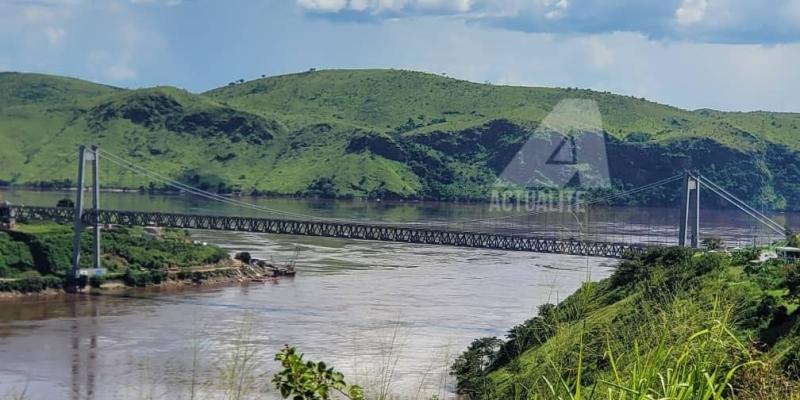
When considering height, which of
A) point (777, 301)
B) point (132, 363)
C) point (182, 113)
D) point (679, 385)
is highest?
point (182, 113)

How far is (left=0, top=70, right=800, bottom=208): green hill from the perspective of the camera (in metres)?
93.0

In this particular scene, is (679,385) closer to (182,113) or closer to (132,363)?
(132,363)

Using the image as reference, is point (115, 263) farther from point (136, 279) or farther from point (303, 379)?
point (303, 379)

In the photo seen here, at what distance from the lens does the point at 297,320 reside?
88.4ft

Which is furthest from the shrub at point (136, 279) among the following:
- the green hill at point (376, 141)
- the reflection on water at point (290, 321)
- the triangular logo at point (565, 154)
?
the triangular logo at point (565, 154)

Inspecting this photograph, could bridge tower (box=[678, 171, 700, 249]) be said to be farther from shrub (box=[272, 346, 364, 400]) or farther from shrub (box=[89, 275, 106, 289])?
shrub (box=[272, 346, 364, 400])

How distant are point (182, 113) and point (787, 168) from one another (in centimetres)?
6030

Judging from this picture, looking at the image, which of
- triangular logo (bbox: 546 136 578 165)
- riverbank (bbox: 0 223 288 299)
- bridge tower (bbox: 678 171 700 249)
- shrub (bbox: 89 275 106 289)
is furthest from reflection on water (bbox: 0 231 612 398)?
triangular logo (bbox: 546 136 578 165)

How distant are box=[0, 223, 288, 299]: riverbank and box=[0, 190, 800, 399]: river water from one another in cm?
104

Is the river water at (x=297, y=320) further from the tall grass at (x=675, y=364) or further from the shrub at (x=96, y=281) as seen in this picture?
the tall grass at (x=675, y=364)

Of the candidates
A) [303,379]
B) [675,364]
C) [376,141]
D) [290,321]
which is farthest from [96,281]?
[376,141]

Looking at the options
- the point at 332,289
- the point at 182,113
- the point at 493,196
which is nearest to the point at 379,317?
the point at 332,289

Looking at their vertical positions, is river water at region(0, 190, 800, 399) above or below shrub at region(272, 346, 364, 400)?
below

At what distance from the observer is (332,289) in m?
33.4
